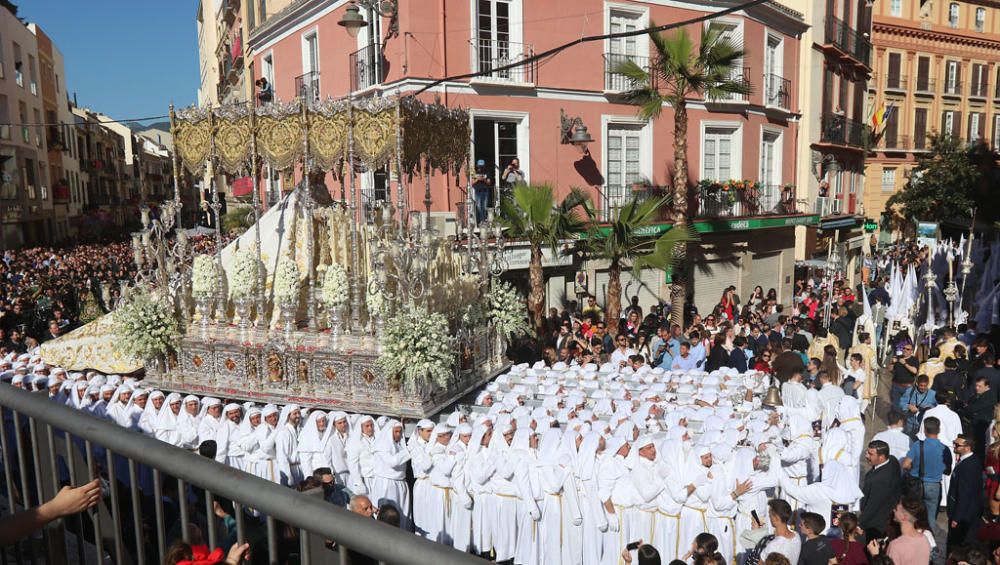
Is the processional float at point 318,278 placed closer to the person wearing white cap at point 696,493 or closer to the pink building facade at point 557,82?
the person wearing white cap at point 696,493

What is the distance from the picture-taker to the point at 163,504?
2945mm

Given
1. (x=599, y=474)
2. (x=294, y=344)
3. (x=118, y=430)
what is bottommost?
(x=599, y=474)

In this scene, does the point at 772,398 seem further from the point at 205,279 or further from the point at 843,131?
the point at 843,131

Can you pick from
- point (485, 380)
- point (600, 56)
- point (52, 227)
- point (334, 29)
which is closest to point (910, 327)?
point (600, 56)

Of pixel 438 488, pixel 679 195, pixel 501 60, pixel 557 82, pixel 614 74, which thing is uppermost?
pixel 501 60

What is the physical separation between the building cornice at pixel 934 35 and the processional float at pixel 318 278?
35.4 metres

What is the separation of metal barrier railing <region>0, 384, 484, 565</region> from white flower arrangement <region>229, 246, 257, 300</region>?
7.02 metres

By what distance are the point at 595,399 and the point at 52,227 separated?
144 ft

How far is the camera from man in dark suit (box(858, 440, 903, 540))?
7.30 m

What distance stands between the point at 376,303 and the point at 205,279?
3.02 meters

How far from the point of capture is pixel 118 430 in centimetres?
260

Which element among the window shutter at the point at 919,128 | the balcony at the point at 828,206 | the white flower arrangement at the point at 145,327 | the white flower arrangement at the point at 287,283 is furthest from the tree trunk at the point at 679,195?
the window shutter at the point at 919,128

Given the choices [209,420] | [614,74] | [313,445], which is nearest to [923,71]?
[614,74]

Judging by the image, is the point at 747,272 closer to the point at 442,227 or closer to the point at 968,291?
the point at 968,291
